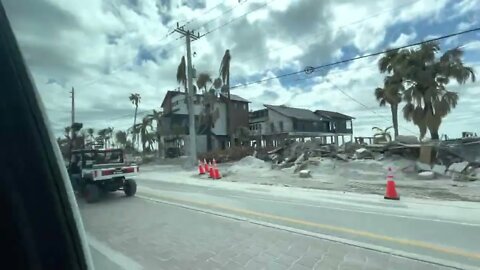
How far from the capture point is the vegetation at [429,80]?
2672 cm

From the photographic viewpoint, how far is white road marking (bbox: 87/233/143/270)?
6.01 m

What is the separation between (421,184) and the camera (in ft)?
52.9

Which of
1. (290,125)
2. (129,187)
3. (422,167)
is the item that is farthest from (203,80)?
(129,187)

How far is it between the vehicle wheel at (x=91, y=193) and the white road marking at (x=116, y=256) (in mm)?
5804

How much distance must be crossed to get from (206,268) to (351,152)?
23.0 metres

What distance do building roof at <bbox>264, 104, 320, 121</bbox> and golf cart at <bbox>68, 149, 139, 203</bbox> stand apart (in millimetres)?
43204

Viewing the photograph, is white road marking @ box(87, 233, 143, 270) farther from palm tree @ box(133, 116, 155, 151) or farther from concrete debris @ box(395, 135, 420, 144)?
palm tree @ box(133, 116, 155, 151)

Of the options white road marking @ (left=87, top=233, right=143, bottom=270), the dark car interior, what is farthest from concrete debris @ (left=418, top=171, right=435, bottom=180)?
the dark car interior

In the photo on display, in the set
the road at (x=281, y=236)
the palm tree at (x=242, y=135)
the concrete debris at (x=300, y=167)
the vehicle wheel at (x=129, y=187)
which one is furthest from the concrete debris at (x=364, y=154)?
the palm tree at (x=242, y=135)

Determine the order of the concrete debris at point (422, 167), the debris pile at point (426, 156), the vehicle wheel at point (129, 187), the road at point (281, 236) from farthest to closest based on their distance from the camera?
the concrete debris at point (422, 167) < the debris pile at point (426, 156) < the vehicle wheel at point (129, 187) < the road at point (281, 236)

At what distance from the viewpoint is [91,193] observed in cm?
1316

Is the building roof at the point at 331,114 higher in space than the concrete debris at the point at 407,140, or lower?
higher

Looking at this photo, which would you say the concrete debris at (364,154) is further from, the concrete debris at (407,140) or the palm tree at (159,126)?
the palm tree at (159,126)

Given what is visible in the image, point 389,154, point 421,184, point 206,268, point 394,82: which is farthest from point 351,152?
point 206,268
